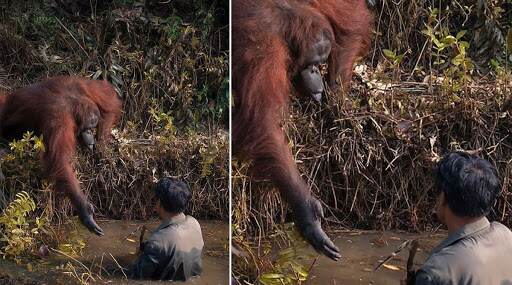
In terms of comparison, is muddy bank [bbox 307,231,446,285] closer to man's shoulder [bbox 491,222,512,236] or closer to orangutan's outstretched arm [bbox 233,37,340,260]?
orangutan's outstretched arm [bbox 233,37,340,260]

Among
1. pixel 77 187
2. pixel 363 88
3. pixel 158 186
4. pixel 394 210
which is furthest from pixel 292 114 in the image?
pixel 77 187

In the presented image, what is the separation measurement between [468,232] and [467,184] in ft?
0.34

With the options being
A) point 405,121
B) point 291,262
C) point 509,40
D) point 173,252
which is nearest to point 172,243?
point 173,252

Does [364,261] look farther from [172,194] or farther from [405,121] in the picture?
[172,194]

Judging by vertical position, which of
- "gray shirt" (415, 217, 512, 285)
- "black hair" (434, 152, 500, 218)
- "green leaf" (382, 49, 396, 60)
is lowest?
"gray shirt" (415, 217, 512, 285)

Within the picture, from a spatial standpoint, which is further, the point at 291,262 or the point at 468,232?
the point at 291,262

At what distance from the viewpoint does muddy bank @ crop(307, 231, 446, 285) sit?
4.59 ft

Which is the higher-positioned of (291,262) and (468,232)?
(468,232)

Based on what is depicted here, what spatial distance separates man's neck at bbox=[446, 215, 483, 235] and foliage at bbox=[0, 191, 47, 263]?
107cm

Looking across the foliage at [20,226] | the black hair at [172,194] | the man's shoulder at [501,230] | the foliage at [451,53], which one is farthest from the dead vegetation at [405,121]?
the foliage at [20,226]

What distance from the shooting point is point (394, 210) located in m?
1.41

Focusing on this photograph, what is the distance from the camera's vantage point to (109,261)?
168 cm

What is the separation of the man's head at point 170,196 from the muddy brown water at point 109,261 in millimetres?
41

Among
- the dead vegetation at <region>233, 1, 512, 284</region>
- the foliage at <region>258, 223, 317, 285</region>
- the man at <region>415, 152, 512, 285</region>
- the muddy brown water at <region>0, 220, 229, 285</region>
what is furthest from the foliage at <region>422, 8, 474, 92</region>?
the muddy brown water at <region>0, 220, 229, 285</region>
